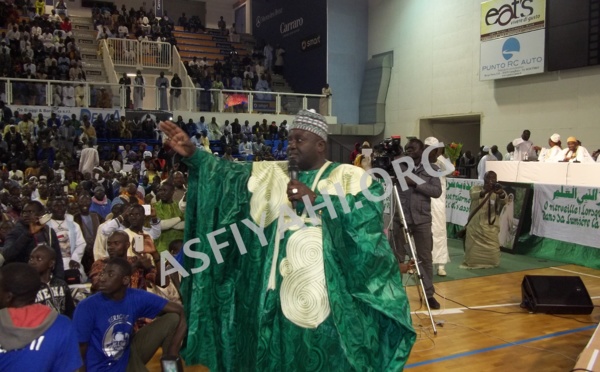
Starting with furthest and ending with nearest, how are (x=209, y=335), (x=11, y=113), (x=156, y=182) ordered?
(x=11, y=113)
(x=156, y=182)
(x=209, y=335)

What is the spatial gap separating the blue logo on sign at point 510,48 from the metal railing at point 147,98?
6178mm

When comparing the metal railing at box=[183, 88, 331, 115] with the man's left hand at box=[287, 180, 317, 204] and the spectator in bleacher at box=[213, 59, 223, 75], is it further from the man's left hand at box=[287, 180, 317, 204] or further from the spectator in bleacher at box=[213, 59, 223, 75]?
the man's left hand at box=[287, 180, 317, 204]

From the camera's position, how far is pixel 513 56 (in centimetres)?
1549

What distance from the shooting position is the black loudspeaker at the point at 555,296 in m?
5.70

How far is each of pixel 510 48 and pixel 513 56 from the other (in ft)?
0.80

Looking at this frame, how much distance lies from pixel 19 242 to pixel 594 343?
4.23 m

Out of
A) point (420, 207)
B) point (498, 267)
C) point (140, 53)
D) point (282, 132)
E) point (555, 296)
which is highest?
point (140, 53)

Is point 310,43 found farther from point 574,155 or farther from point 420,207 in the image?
point 420,207

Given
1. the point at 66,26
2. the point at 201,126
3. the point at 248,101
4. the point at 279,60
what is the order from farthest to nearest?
the point at 279,60 → the point at 66,26 → the point at 248,101 → the point at 201,126

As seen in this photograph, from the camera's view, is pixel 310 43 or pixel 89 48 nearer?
pixel 89 48

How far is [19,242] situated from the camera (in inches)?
178

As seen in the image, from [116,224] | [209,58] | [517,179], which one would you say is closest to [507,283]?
[517,179]

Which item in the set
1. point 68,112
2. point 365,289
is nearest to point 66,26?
point 68,112

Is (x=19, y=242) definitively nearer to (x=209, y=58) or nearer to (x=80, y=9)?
(x=209, y=58)
